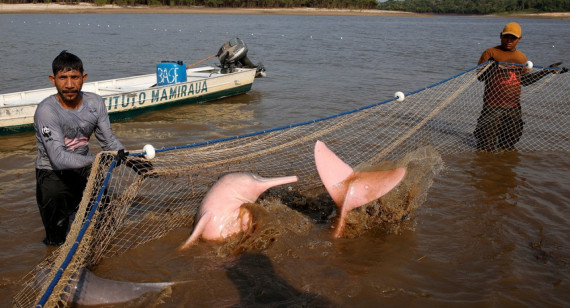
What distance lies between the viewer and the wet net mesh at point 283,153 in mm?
3617

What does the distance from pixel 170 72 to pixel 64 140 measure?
290 inches

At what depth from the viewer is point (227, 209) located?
4516 millimetres

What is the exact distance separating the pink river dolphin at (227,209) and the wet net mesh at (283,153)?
489 millimetres

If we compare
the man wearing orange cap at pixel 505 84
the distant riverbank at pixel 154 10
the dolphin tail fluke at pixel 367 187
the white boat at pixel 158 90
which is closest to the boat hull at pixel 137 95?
the white boat at pixel 158 90

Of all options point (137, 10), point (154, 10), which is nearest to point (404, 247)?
point (137, 10)

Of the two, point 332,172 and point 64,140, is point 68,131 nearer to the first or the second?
point 64,140


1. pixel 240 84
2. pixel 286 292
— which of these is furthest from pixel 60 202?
pixel 240 84

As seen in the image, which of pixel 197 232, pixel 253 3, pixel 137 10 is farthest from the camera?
pixel 253 3

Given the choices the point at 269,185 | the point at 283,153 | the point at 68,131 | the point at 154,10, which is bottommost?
the point at 283,153

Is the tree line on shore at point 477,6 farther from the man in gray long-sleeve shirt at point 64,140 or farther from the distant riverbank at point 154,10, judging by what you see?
the man in gray long-sleeve shirt at point 64,140

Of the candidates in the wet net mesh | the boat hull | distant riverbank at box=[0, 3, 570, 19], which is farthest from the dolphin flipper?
distant riverbank at box=[0, 3, 570, 19]

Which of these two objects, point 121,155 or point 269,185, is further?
point 269,185

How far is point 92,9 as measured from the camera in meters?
60.7

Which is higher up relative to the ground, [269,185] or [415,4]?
[415,4]
